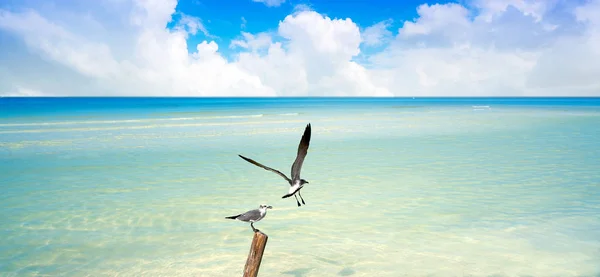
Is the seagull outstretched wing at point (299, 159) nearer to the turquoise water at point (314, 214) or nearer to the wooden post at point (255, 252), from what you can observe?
the wooden post at point (255, 252)

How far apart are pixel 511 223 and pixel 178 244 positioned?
673cm

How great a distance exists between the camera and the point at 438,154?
62.5ft

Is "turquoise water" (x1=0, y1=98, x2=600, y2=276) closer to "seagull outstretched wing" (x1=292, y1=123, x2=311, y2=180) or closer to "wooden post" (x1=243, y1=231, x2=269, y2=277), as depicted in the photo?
"wooden post" (x1=243, y1=231, x2=269, y2=277)

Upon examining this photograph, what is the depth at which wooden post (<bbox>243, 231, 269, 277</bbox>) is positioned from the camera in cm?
436

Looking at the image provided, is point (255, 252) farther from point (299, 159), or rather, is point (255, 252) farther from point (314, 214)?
point (314, 214)

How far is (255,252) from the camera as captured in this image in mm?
4480

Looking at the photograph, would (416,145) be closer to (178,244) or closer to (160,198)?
(160,198)

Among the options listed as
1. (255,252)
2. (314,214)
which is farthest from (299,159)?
(314,214)

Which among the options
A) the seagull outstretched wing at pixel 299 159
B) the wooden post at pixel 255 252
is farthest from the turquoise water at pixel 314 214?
the seagull outstretched wing at pixel 299 159

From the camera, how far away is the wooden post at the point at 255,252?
14.3ft

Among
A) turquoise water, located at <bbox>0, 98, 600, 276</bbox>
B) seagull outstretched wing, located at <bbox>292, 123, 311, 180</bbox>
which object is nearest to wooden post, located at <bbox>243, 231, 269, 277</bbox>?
seagull outstretched wing, located at <bbox>292, 123, 311, 180</bbox>

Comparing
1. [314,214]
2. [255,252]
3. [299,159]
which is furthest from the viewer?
[314,214]

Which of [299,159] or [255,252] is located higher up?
[299,159]

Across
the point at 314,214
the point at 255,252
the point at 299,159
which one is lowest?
the point at 314,214
